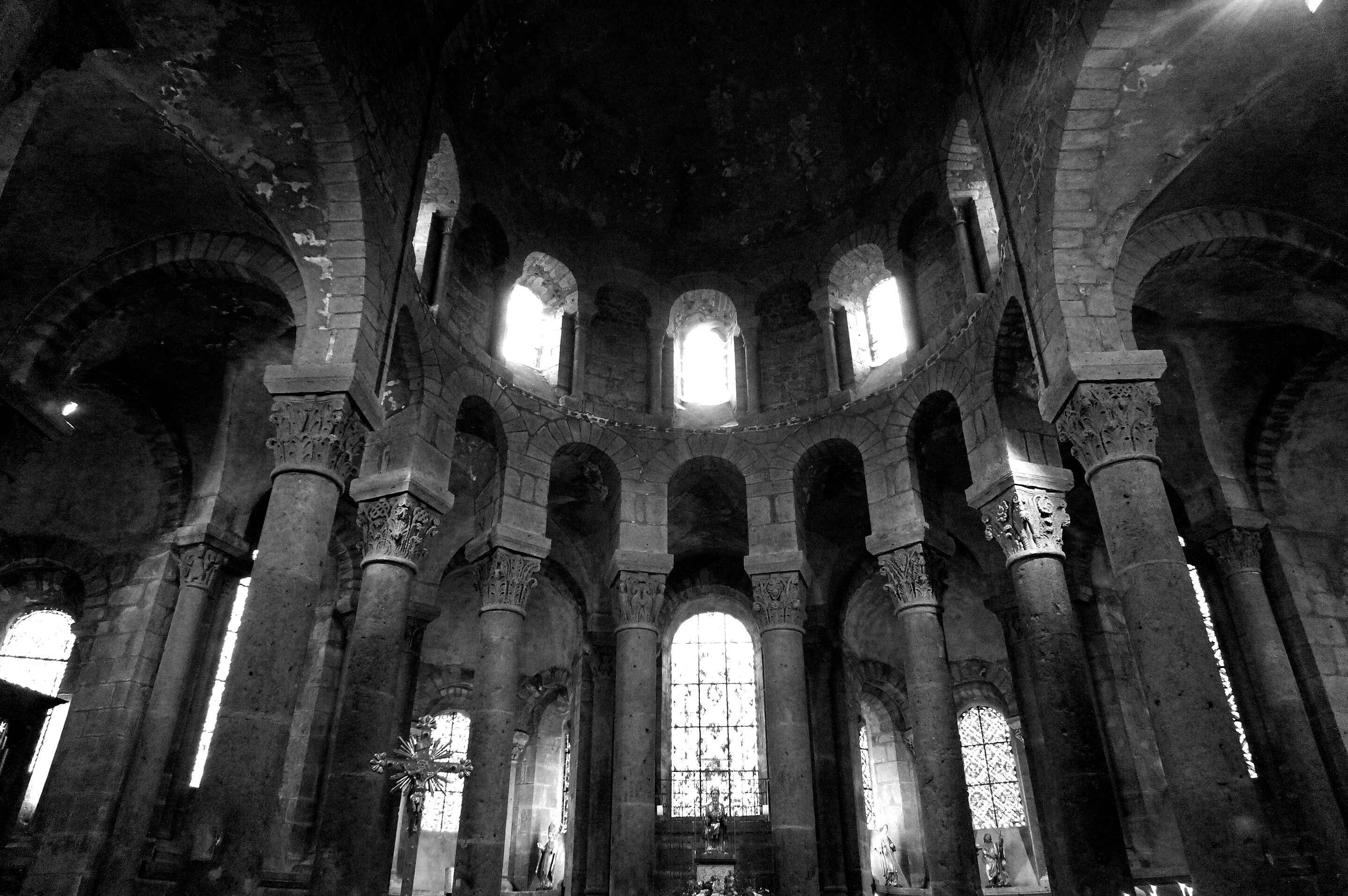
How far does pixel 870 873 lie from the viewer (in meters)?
15.6

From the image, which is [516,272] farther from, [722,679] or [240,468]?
[722,679]

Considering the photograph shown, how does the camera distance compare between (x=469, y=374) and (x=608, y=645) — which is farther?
(x=608, y=645)

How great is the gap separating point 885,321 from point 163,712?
1225 cm

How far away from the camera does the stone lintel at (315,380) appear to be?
30.1 feet

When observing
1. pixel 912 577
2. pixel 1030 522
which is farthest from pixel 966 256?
pixel 912 577

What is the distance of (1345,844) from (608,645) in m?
10.6

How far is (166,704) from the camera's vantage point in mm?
12375

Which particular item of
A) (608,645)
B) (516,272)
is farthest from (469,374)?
(608,645)

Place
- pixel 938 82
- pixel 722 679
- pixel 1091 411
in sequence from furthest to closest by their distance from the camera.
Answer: pixel 722 679 < pixel 938 82 < pixel 1091 411

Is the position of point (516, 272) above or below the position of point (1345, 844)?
above

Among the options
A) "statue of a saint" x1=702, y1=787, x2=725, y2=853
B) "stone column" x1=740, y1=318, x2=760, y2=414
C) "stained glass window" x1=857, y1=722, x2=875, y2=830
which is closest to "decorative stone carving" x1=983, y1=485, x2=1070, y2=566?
"stone column" x1=740, y1=318, x2=760, y2=414

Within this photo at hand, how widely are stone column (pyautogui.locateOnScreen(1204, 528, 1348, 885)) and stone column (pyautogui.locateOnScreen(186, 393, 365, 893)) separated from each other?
11495mm

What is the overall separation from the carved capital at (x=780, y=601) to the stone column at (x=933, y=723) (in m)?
1.24

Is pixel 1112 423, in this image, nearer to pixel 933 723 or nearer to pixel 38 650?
pixel 933 723
